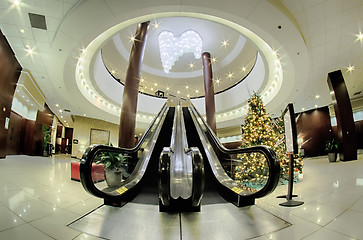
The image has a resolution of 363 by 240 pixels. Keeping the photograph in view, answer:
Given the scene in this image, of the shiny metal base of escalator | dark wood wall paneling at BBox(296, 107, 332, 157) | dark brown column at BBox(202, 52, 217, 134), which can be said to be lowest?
the shiny metal base of escalator

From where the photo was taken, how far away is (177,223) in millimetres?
1795

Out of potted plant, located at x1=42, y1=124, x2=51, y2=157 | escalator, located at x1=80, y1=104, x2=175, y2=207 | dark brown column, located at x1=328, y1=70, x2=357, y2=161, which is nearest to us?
escalator, located at x1=80, y1=104, x2=175, y2=207

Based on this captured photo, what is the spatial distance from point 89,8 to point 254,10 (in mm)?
4104

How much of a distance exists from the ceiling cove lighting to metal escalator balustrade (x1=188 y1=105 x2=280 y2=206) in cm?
550

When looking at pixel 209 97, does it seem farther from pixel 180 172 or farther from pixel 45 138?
pixel 45 138

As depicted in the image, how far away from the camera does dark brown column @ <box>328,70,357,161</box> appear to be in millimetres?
6965

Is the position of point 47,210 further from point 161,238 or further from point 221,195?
point 221,195

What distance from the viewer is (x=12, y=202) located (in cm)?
220

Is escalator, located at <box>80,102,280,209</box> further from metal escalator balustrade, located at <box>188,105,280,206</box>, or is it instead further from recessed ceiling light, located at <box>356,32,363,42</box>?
recessed ceiling light, located at <box>356,32,363,42</box>

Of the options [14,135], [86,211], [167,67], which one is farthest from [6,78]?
[86,211]

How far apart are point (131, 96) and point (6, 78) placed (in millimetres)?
4979

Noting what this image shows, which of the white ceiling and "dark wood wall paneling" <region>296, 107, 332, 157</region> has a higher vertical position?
the white ceiling

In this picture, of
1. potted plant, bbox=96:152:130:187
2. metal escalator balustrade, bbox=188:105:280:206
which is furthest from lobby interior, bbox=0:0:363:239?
potted plant, bbox=96:152:130:187

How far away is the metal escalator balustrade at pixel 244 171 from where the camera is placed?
6.16ft
